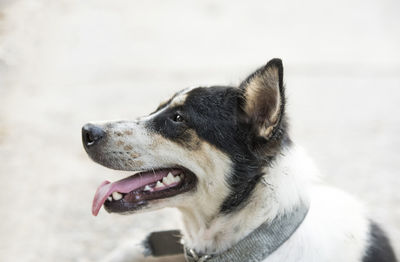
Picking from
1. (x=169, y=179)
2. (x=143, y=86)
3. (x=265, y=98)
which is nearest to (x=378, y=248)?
(x=265, y=98)

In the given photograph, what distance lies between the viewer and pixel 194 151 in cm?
238

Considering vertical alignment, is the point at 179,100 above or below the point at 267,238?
above

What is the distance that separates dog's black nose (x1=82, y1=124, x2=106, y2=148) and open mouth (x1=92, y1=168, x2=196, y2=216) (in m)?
0.21

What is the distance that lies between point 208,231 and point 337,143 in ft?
10.9

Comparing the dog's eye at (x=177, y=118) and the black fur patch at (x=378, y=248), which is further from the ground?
the dog's eye at (x=177, y=118)

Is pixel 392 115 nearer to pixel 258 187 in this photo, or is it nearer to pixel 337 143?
pixel 337 143

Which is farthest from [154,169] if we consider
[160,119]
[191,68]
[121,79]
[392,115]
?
[191,68]

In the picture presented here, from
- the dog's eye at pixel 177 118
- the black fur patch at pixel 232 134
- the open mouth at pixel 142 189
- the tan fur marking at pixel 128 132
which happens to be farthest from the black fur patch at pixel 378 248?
the tan fur marking at pixel 128 132

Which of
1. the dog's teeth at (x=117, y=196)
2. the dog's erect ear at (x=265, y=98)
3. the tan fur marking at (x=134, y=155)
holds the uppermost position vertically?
the dog's erect ear at (x=265, y=98)

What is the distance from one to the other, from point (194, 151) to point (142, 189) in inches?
11.7

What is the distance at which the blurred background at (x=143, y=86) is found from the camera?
11.8 ft

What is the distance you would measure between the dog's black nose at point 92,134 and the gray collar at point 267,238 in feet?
2.50

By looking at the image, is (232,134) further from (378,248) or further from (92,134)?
(378,248)

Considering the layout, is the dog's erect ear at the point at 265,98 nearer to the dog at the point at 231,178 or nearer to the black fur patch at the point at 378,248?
the dog at the point at 231,178
